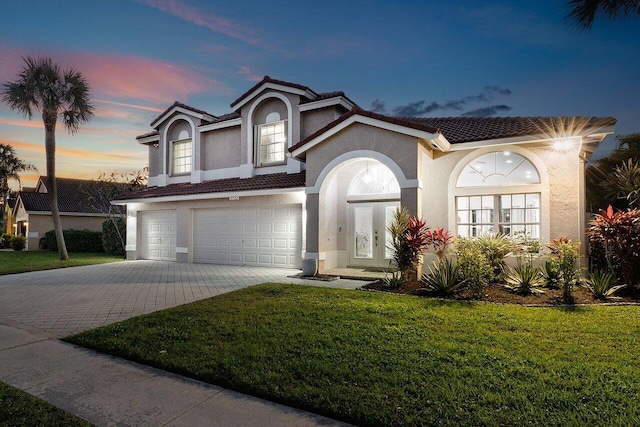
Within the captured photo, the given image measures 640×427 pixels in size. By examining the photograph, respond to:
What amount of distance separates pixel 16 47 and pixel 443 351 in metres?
21.7

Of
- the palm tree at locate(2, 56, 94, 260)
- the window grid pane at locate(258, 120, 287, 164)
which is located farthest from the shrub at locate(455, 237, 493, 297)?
the palm tree at locate(2, 56, 94, 260)

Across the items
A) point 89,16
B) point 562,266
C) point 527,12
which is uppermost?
point 527,12

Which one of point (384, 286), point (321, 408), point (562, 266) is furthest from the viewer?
point (384, 286)

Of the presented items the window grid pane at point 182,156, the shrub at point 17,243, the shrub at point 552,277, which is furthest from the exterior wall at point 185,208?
the shrub at point 17,243

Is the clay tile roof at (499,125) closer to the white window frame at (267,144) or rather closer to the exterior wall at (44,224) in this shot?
the white window frame at (267,144)

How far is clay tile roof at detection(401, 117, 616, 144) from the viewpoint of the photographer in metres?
10.4

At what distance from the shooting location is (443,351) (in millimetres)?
4941

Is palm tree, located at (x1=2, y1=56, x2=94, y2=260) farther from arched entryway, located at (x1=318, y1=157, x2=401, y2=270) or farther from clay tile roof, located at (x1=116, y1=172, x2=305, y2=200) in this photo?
arched entryway, located at (x1=318, y1=157, x2=401, y2=270)

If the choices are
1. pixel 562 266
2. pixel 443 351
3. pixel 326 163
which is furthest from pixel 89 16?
pixel 562 266

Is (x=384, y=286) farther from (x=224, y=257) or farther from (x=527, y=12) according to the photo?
(x=527, y=12)

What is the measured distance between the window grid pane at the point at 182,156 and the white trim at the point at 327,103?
293 inches

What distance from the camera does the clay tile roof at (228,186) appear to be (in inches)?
555

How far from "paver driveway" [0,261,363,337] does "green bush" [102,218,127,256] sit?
7439 mm

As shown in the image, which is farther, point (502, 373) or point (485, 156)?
point (485, 156)
